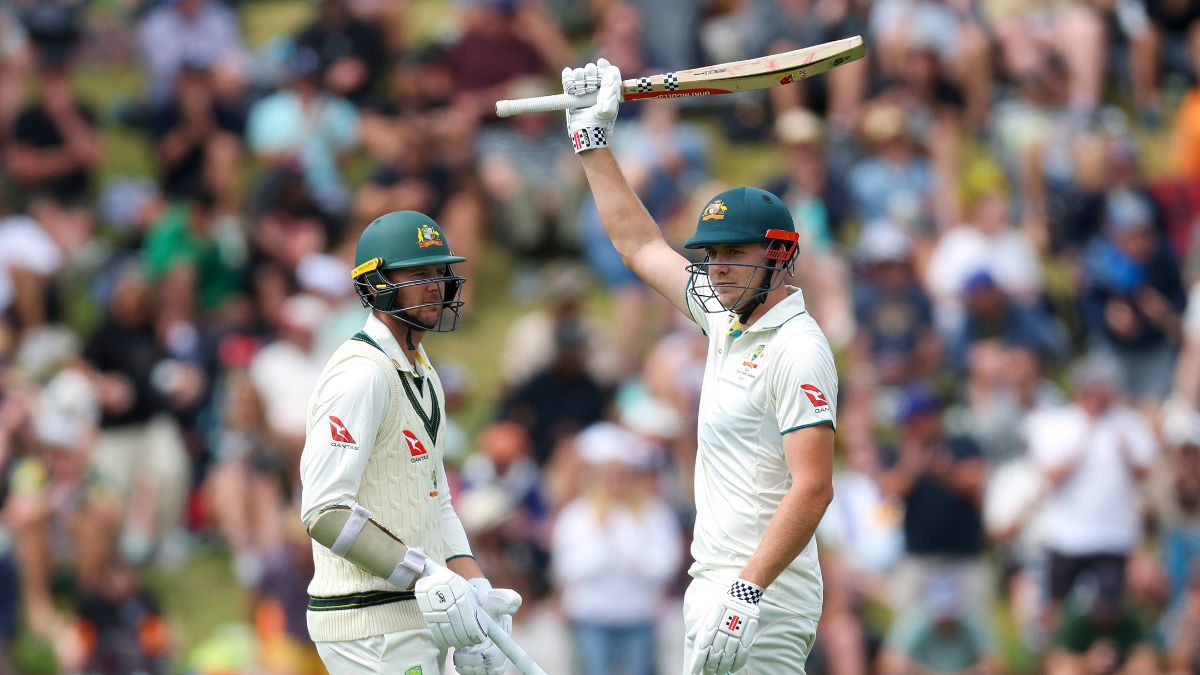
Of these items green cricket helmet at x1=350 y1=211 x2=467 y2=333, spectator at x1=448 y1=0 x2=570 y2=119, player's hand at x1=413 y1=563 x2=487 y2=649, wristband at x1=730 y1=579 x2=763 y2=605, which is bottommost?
wristband at x1=730 y1=579 x2=763 y2=605

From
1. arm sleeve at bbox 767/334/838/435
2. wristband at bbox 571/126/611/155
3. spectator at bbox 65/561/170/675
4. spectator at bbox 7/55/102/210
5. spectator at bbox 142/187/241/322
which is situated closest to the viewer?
arm sleeve at bbox 767/334/838/435

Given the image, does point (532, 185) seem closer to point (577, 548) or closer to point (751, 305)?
point (577, 548)

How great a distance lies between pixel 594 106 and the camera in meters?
8.08

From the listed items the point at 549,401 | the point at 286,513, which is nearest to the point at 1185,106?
the point at 549,401

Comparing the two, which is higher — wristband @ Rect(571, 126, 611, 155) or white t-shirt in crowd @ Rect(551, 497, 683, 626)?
wristband @ Rect(571, 126, 611, 155)

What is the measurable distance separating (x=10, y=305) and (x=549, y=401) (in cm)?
533

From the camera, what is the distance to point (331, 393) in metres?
6.98

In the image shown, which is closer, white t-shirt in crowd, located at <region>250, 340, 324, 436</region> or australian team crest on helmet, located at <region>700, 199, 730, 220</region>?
australian team crest on helmet, located at <region>700, 199, 730, 220</region>

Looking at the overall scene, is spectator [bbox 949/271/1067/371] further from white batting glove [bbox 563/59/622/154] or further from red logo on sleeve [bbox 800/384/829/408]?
red logo on sleeve [bbox 800/384/829/408]

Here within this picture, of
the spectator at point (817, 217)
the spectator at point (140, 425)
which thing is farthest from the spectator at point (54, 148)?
the spectator at point (817, 217)

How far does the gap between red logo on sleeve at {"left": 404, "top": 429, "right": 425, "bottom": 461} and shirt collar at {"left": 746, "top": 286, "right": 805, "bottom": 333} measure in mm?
1451

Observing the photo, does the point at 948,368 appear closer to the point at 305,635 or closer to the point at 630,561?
the point at 630,561

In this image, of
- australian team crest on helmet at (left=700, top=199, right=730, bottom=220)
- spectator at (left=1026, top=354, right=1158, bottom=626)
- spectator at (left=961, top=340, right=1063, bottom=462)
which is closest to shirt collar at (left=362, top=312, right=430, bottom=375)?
australian team crest on helmet at (left=700, top=199, right=730, bottom=220)

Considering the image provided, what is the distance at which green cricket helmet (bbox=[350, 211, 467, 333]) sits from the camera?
727cm
